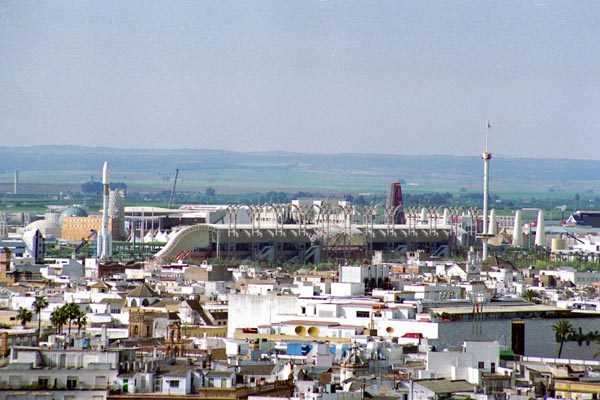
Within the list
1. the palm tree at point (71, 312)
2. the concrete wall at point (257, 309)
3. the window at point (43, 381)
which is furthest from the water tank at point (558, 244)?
the window at point (43, 381)

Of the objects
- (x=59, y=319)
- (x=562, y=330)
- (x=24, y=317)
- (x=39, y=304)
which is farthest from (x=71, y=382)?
(x=39, y=304)

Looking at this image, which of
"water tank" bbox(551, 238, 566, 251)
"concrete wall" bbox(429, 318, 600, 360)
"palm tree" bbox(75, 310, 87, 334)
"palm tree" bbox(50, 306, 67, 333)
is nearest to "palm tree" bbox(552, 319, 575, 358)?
"concrete wall" bbox(429, 318, 600, 360)

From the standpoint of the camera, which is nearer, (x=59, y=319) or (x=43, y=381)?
(x=43, y=381)

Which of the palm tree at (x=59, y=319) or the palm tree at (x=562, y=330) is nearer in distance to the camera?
the palm tree at (x=562, y=330)

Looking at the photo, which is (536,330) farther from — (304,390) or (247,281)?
(247,281)

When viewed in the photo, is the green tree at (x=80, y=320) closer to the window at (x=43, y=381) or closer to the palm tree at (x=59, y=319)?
the palm tree at (x=59, y=319)

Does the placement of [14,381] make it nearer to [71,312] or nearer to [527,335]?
[71,312]

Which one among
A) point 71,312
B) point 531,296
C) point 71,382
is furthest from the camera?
point 531,296
